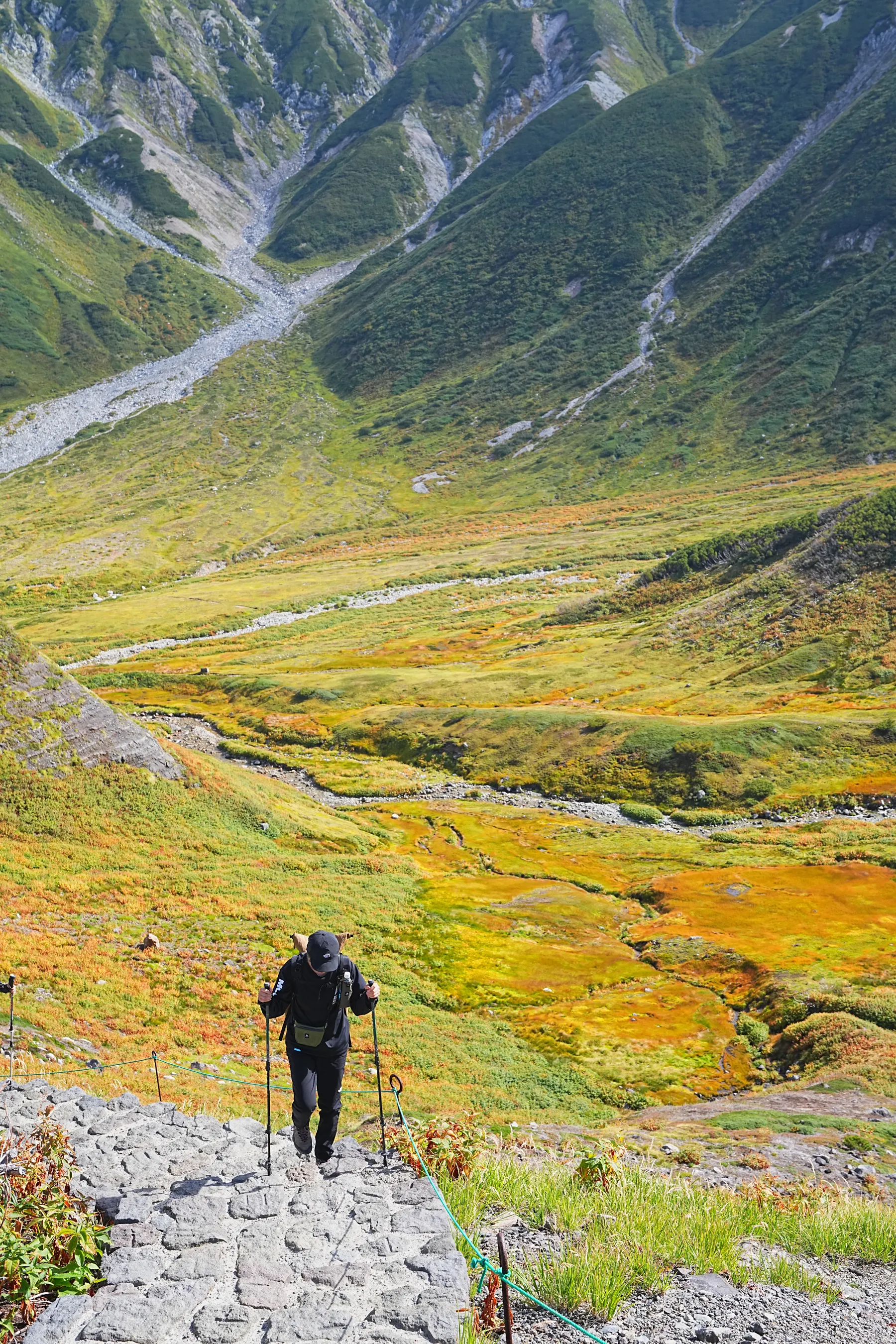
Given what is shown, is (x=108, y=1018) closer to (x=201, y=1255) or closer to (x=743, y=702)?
(x=201, y=1255)

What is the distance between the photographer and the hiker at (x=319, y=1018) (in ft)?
39.9

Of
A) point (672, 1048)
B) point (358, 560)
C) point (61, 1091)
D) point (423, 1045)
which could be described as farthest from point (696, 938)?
point (358, 560)

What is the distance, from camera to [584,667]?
97.8m

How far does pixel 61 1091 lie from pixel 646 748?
203 feet

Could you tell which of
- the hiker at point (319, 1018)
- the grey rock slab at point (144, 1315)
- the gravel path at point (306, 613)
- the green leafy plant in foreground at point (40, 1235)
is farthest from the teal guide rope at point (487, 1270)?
the gravel path at point (306, 613)

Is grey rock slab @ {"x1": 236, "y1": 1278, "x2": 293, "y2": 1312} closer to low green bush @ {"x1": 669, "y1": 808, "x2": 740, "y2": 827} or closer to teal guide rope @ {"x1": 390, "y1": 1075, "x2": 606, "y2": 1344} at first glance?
teal guide rope @ {"x1": 390, "y1": 1075, "x2": 606, "y2": 1344}

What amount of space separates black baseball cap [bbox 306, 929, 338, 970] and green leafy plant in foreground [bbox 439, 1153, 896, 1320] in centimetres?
365

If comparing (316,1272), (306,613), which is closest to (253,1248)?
(316,1272)

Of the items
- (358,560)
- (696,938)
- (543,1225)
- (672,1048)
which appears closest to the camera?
(543,1225)

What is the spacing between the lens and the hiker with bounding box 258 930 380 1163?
12.2 m

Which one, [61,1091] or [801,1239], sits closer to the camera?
[801,1239]

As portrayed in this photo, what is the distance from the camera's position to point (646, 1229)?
1172cm

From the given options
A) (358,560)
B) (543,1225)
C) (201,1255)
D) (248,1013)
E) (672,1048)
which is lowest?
(672,1048)

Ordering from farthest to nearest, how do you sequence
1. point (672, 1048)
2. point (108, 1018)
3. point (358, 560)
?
1. point (358, 560)
2. point (672, 1048)
3. point (108, 1018)
